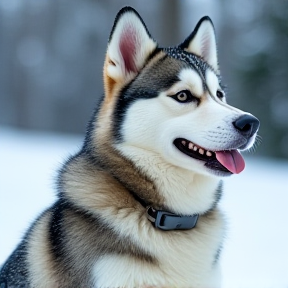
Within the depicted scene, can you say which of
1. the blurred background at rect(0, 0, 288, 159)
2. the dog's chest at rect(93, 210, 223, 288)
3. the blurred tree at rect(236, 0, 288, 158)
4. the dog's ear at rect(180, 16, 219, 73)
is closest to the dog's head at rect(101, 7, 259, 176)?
the dog's ear at rect(180, 16, 219, 73)

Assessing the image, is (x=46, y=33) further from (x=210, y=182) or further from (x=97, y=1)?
(x=210, y=182)

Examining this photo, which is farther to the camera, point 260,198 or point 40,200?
point 260,198

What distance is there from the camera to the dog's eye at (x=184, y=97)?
9.20 feet

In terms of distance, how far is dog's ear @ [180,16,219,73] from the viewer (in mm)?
3215

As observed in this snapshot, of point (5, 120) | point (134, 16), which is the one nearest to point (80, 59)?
point (5, 120)

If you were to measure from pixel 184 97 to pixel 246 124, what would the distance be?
302 mm

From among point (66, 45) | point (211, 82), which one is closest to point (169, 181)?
point (211, 82)

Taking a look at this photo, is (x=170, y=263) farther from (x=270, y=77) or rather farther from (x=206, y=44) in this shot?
(x=270, y=77)

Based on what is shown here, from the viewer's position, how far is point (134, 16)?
2.89 metres

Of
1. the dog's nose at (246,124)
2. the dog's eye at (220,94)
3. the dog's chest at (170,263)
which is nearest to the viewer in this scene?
the dog's chest at (170,263)

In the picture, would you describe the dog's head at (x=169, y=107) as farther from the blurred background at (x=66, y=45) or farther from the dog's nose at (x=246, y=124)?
the blurred background at (x=66, y=45)

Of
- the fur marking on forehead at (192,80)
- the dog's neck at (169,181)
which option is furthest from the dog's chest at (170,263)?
the fur marking on forehead at (192,80)

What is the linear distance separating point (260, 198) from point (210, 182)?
387 centimetres

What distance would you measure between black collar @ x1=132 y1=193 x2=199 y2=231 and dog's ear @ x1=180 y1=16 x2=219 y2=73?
2.68 feet
